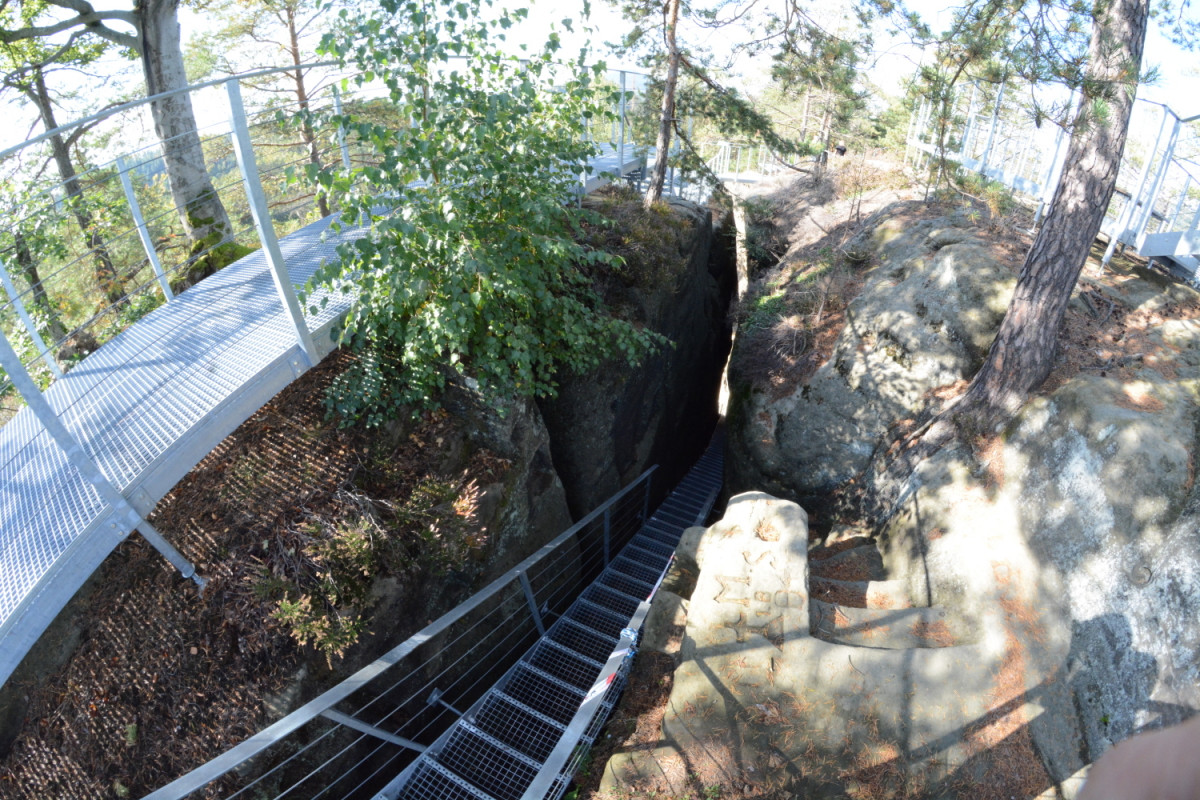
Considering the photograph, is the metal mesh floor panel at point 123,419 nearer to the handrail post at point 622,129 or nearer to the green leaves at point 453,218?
the green leaves at point 453,218

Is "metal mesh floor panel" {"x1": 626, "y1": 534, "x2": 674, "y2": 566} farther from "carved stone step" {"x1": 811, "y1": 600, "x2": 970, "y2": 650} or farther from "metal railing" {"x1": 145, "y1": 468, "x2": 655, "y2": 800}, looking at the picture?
"carved stone step" {"x1": 811, "y1": 600, "x2": 970, "y2": 650}

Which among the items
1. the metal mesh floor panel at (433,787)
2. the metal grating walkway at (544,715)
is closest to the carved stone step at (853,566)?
the metal grating walkway at (544,715)

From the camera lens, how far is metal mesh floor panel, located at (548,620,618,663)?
584 cm

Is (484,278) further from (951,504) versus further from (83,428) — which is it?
(951,504)

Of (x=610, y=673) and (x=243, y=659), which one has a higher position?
(x=243, y=659)

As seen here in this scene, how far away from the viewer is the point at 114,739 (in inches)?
148

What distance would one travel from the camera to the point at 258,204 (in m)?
3.89

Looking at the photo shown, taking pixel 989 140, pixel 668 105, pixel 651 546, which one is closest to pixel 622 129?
pixel 668 105

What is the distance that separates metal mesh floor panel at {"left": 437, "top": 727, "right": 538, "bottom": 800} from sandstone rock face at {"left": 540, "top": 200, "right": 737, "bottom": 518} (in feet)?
10.4

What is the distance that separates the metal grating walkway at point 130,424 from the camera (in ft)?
10.9

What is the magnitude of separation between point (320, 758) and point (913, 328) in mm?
7784

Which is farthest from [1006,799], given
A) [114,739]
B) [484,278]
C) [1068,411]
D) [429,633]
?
[114,739]

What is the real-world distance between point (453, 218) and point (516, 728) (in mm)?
3991

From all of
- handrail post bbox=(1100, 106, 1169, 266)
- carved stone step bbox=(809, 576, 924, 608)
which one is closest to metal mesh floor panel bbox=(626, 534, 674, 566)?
carved stone step bbox=(809, 576, 924, 608)
